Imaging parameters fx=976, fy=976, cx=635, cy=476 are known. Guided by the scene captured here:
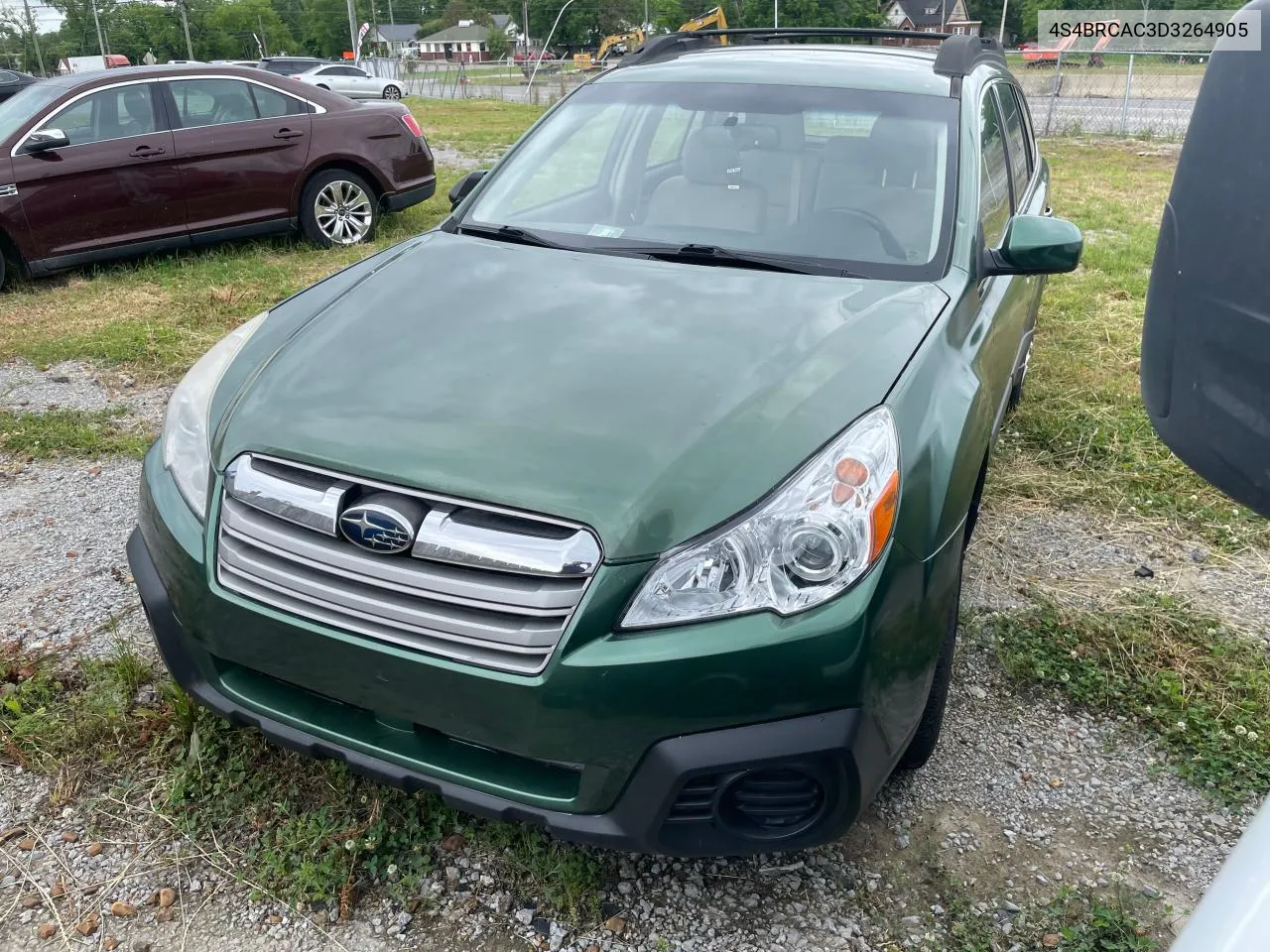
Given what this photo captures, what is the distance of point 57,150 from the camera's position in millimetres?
6520

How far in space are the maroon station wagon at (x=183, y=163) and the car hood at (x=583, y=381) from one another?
194 inches

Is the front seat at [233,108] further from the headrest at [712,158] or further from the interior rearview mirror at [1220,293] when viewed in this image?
the interior rearview mirror at [1220,293]

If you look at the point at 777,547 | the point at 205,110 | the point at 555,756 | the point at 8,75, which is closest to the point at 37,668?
the point at 555,756

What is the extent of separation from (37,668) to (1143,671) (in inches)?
126

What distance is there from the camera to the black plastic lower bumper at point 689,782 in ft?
5.61

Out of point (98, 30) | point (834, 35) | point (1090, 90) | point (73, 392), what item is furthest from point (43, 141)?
point (98, 30)

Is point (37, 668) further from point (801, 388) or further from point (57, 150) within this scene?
point (57, 150)

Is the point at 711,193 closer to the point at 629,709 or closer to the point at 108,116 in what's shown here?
the point at 629,709

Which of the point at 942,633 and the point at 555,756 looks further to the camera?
the point at 942,633

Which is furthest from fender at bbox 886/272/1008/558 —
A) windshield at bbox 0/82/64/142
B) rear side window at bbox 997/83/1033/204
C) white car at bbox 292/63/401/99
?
white car at bbox 292/63/401/99

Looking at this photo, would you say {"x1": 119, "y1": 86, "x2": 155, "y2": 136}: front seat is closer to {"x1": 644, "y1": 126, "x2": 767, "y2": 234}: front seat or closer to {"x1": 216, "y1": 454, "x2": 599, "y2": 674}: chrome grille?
{"x1": 644, "y1": 126, "x2": 767, "y2": 234}: front seat

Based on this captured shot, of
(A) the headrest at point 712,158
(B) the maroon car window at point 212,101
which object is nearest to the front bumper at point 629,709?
(A) the headrest at point 712,158

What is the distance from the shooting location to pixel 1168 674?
110 inches

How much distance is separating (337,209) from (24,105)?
216cm
